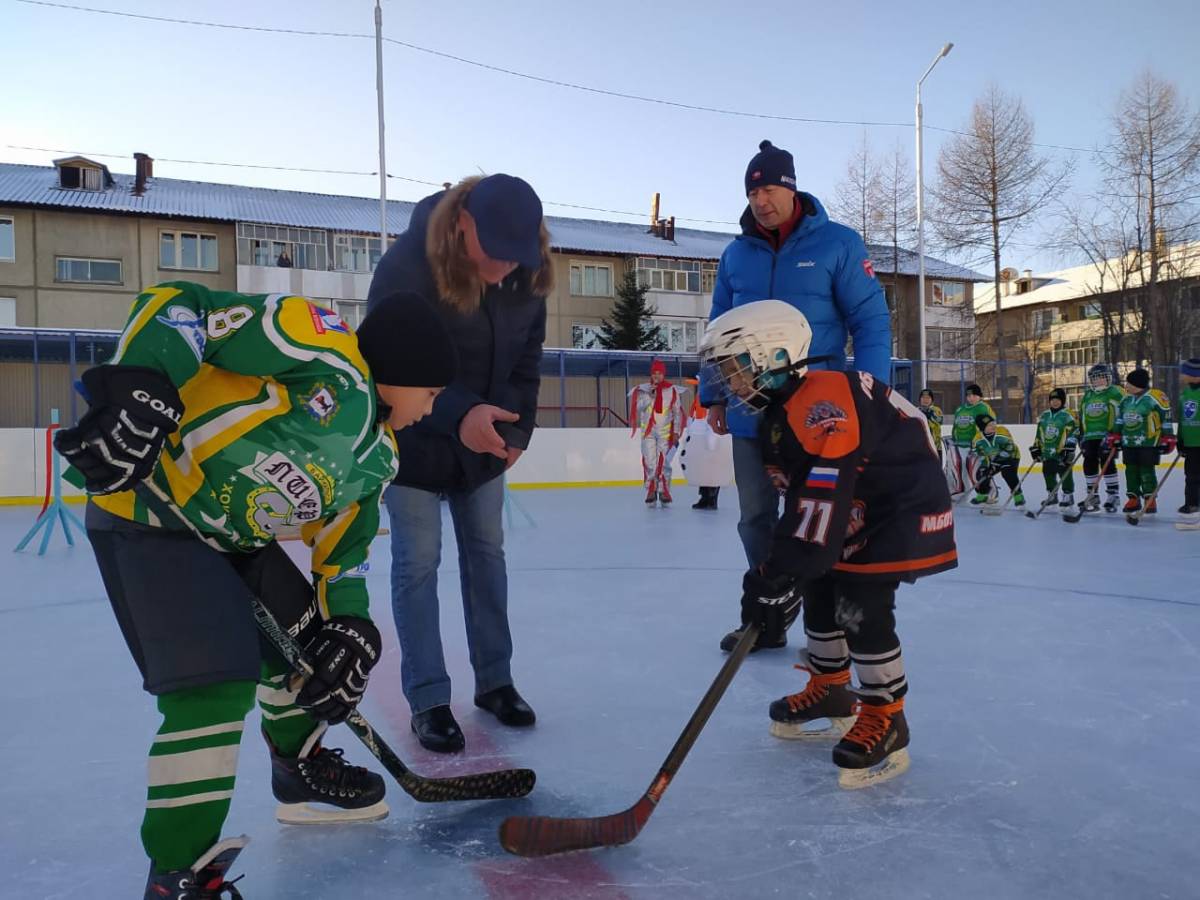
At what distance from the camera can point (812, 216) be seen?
2840 millimetres

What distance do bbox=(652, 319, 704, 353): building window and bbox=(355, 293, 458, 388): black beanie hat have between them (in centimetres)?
2694

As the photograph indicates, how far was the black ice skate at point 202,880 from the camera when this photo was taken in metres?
1.25

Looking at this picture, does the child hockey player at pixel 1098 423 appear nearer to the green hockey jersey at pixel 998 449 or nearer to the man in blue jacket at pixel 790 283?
the green hockey jersey at pixel 998 449

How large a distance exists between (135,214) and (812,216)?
76.1ft

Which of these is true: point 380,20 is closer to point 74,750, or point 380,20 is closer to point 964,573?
point 964,573

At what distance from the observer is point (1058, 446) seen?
8703 mm

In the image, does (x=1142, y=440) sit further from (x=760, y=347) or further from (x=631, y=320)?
(x=631, y=320)

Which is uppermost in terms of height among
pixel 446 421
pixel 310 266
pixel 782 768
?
pixel 310 266

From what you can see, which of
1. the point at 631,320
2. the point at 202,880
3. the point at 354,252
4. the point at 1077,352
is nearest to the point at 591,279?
the point at 631,320

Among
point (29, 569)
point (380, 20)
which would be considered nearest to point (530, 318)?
point (29, 569)

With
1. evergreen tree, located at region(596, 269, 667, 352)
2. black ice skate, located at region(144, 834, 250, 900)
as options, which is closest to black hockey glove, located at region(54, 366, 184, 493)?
black ice skate, located at region(144, 834, 250, 900)

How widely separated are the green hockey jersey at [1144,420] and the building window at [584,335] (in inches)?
789

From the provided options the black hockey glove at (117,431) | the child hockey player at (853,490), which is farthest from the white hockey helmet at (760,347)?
the black hockey glove at (117,431)

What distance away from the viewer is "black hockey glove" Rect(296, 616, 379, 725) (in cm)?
139
